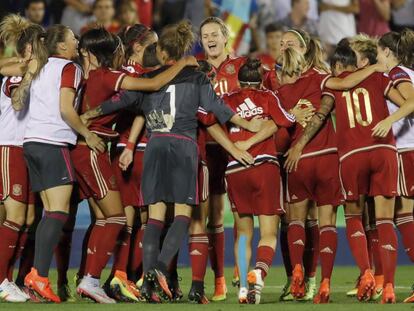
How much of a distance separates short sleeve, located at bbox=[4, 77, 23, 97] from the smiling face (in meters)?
1.63

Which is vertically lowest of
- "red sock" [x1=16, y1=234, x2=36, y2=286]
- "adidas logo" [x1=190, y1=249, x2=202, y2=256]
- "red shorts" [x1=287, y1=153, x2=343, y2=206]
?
"red sock" [x1=16, y1=234, x2=36, y2=286]

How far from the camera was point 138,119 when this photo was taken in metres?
10.1

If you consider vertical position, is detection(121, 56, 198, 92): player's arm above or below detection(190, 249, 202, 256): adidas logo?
above

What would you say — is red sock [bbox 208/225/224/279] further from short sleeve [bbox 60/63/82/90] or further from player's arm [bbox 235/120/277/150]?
short sleeve [bbox 60/63/82/90]

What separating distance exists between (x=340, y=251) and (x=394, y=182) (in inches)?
193

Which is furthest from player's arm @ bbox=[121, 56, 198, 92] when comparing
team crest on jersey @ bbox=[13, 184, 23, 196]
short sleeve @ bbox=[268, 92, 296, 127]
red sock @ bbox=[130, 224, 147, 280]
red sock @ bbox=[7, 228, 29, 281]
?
→ red sock @ bbox=[7, 228, 29, 281]

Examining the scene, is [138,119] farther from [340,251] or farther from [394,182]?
[340,251]

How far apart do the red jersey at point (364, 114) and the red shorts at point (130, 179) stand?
5.29 feet

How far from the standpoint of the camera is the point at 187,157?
976cm

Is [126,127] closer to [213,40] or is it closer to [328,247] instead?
[213,40]

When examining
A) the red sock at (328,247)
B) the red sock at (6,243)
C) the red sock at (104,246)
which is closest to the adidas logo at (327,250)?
the red sock at (328,247)

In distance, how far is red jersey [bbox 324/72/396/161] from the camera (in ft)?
32.9

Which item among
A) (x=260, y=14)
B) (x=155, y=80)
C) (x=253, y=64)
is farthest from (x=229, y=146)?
(x=260, y=14)

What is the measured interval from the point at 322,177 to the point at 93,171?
1.83 meters
